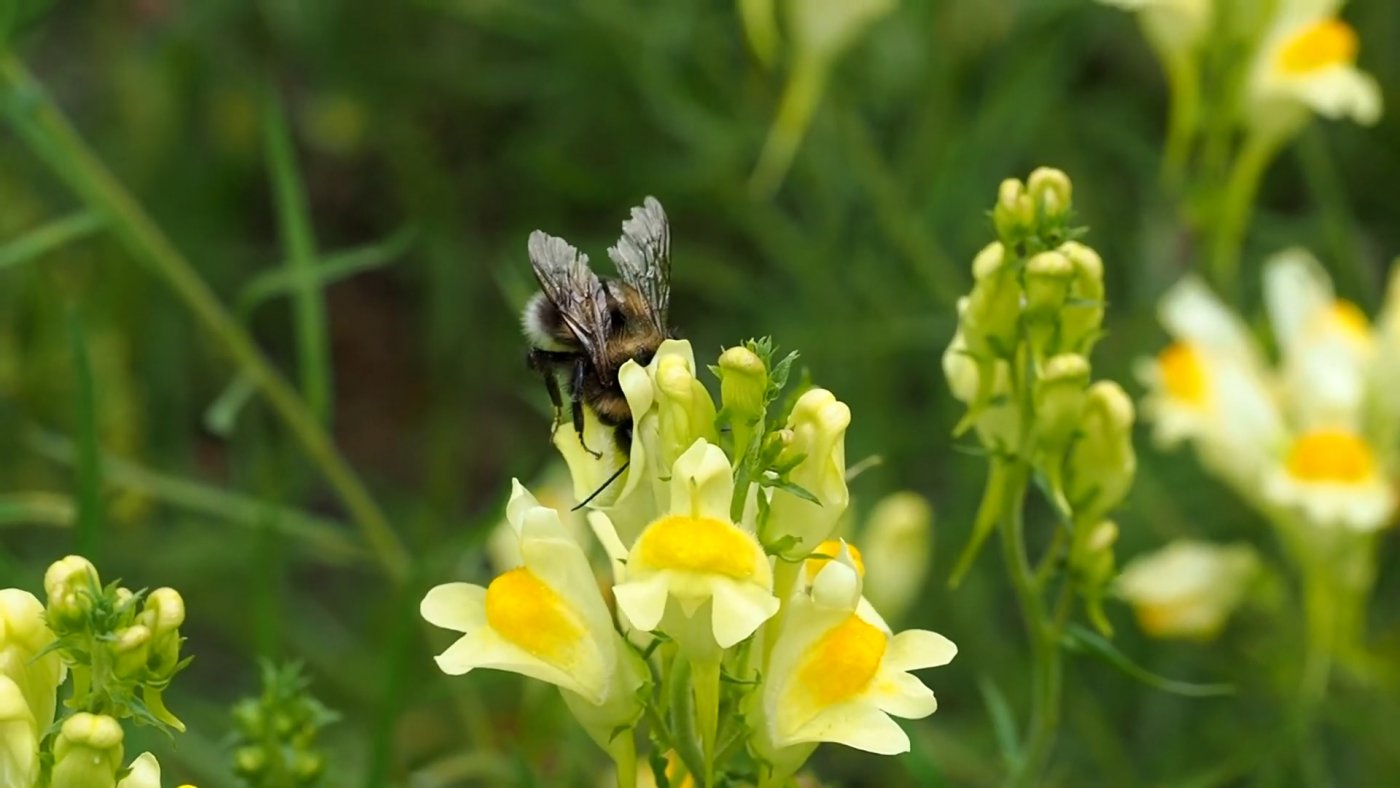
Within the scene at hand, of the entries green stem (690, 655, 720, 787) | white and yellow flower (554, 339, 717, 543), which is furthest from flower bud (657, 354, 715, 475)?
green stem (690, 655, 720, 787)

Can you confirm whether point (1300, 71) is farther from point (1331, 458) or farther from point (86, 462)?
point (86, 462)

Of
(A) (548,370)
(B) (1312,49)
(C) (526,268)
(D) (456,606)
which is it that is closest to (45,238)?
(A) (548,370)

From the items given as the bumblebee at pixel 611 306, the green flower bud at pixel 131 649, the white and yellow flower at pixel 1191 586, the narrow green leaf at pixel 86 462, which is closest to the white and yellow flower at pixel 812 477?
the bumblebee at pixel 611 306

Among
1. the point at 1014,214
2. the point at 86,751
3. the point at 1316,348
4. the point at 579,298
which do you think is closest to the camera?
the point at 86,751

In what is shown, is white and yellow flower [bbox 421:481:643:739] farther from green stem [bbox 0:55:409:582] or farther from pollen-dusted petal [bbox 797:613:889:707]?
green stem [bbox 0:55:409:582]

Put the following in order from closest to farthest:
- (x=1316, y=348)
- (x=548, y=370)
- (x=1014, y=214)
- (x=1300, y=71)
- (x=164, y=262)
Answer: (x=1014, y=214) < (x=548, y=370) < (x=164, y=262) < (x=1300, y=71) < (x=1316, y=348)

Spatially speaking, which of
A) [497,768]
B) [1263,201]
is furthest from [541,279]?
[1263,201]
